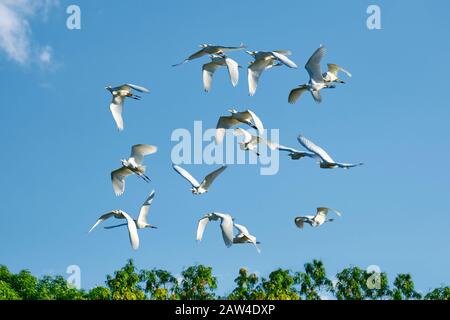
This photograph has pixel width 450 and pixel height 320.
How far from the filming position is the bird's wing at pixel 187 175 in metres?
19.2

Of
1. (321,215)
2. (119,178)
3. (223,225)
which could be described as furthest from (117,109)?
(321,215)

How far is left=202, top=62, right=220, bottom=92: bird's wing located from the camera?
2223 centimetres

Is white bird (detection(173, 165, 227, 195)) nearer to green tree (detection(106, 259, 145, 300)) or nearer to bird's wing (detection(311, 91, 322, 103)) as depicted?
bird's wing (detection(311, 91, 322, 103))

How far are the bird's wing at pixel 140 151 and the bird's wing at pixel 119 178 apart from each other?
392 millimetres

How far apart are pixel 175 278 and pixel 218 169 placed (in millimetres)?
25405

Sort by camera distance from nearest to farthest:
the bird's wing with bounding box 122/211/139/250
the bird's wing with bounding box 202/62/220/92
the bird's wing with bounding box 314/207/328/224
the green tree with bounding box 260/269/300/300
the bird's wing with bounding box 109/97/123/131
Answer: the bird's wing with bounding box 122/211/139/250 < the bird's wing with bounding box 314/207/328/224 < the bird's wing with bounding box 109/97/123/131 < the bird's wing with bounding box 202/62/220/92 < the green tree with bounding box 260/269/300/300

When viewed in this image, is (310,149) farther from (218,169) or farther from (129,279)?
(129,279)

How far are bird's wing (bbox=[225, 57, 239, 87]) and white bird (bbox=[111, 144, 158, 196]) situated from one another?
107 inches

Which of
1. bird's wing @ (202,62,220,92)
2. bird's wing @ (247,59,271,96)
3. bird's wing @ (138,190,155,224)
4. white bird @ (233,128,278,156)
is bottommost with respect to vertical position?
bird's wing @ (138,190,155,224)

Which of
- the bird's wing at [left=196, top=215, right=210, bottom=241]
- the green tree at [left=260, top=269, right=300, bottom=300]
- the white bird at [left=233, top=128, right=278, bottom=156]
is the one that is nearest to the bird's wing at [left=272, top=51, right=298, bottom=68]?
the white bird at [left=233, top=128, right=278, bottom=156]
